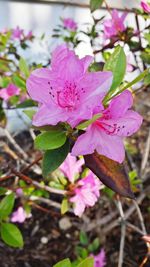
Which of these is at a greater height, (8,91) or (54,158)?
(54,158)

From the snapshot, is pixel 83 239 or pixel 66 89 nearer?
pixel 66 89

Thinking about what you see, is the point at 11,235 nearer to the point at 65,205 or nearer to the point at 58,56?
the point at 65,205

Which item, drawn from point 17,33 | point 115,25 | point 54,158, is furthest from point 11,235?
point 17,33

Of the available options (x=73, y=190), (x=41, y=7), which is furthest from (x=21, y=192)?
(x=41, y=7)

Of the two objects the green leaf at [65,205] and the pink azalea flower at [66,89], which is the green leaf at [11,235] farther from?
the pink azalea flower at [66,89]

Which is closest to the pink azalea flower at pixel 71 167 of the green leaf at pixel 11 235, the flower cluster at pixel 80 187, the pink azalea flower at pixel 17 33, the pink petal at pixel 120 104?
the flower cluster at pixel 80 187

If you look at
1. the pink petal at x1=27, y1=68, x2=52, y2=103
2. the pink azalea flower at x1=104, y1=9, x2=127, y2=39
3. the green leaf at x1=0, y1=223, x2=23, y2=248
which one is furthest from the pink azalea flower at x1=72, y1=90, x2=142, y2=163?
the pink azalea flower at x1=104, y1=9, x2=127, y2=39
